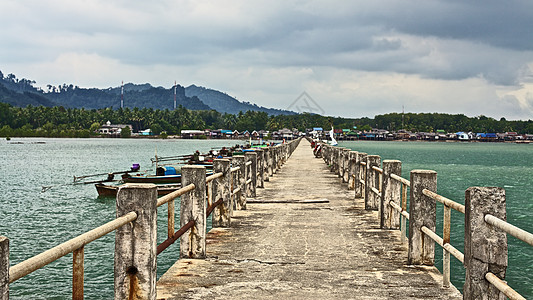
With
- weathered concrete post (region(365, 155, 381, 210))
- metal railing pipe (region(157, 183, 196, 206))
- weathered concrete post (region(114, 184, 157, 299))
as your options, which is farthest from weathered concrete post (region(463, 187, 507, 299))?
weathered concrete post (region(365, 155, 381, 210))

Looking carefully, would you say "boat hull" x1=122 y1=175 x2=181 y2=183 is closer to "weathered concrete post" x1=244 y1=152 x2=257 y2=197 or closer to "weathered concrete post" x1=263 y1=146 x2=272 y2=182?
"weathered concrete post" x1=263 y1=146 x2=272 y2=182

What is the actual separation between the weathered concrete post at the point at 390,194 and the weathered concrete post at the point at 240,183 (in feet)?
12.7

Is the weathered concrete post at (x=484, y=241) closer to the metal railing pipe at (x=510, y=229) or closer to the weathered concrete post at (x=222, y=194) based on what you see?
the metal railing pipe at (x=510, y=229)

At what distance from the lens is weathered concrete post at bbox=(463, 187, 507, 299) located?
4.66 metres

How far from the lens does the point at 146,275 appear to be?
506 cm

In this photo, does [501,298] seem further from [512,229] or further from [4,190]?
[4,190]

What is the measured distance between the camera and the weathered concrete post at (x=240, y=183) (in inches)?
497

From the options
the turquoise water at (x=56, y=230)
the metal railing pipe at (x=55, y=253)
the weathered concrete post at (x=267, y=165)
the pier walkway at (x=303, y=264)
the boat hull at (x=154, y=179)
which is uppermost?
the metal railing pipe at (x=55, y=253)

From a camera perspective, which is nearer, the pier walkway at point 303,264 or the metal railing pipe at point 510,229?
the metal railing pipe at point 510,229

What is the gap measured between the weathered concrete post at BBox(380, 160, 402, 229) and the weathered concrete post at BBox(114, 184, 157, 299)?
229 inches

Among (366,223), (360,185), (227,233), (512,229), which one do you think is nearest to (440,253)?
(360,185)

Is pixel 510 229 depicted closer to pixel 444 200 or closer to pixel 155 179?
pixel 444 200

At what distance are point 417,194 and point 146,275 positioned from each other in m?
4.14

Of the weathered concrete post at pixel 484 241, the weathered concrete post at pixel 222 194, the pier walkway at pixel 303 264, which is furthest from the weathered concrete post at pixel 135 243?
the weathered concrete post at pixel 222 194
